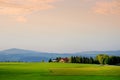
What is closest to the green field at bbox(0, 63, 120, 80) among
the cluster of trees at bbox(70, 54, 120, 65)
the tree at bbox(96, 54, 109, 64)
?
the cluster of trees at bbox(70, 54, 120, 65)

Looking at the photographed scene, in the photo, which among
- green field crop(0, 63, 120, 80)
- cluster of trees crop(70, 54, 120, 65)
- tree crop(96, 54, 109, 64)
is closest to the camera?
green field crop(0, 63, 120, 80)

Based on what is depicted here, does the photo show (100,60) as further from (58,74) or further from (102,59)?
(58,74)

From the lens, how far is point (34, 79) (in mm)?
28953

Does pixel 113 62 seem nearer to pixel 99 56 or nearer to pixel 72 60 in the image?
pixel 99 56

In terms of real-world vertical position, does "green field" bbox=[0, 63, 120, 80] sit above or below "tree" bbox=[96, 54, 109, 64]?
below

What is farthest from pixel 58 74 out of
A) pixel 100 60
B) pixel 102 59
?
pixel 100 60

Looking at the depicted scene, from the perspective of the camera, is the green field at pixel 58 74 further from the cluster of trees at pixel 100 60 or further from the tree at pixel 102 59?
the tree at pixel 102 59

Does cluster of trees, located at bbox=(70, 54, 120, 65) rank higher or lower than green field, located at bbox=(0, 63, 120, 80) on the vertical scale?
higher

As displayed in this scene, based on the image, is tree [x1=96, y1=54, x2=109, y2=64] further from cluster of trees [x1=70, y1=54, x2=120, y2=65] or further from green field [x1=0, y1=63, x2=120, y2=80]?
green field [x1=0, y1=63, x2=120, y2=80]

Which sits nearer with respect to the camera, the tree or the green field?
the green field

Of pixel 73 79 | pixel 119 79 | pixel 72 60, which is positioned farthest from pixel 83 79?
pixel 72 60

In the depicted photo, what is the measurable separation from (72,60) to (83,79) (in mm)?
46585

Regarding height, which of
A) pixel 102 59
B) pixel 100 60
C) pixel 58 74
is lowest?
pixel 58 74

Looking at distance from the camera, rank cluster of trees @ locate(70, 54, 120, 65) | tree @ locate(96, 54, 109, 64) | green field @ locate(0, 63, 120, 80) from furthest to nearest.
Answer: tree @ locate(96, 54, 109, 64) < cluster of trees @ locate(70, 54, 120, 65) < green field @ locate(0, 63, 120, 80)
